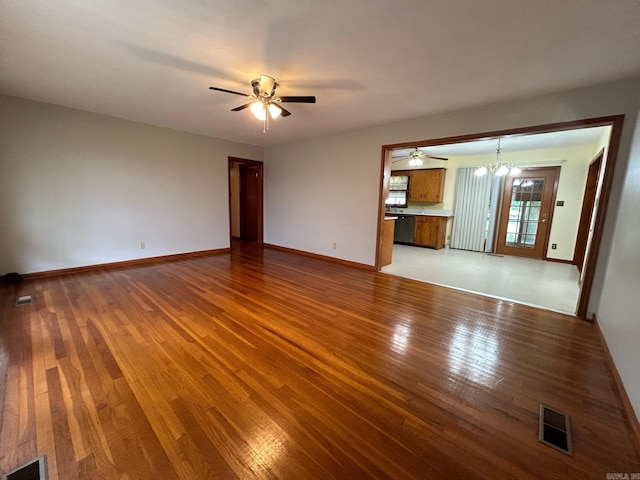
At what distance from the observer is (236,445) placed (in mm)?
1249

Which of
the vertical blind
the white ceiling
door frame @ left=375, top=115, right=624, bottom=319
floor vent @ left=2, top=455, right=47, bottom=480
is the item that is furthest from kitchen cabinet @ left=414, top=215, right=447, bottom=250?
floor vent @ left=2, top=455, right=47, bottom=480

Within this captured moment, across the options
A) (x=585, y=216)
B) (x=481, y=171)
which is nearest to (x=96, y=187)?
(x=481, y=171)

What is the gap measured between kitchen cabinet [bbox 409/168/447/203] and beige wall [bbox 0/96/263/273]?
4960 millimetres

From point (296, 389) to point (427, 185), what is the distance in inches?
256

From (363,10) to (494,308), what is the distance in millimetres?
3182

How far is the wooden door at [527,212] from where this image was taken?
5511 mm

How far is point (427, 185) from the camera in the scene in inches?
269

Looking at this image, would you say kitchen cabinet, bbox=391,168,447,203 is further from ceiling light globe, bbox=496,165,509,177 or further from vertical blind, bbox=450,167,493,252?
ceiling light globe, bbox=496,165,509,177

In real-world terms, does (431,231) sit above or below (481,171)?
below

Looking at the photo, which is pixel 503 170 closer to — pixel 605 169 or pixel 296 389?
pixel 605 169

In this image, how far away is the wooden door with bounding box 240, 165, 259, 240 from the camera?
6898 millimetres

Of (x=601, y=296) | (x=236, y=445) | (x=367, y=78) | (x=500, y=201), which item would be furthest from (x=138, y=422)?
(x=500, y=201)

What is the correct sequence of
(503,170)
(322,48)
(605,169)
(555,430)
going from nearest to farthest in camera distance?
(555,430) < (322,48) < (605,169) < (503,170)

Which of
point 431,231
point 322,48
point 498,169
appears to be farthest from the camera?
point 431,231
